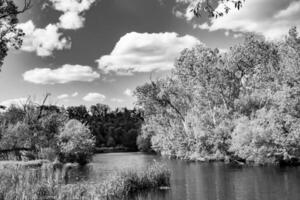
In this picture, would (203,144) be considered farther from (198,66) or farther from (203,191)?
(203,191)

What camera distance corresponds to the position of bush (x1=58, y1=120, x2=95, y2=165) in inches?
1853

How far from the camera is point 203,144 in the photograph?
51.9 meters

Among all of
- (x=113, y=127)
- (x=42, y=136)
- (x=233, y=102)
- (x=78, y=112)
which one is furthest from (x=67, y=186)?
(x=78, y=112)

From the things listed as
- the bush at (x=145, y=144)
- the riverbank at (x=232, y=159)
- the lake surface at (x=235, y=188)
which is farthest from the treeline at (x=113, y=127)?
the lake surface at (x=235, y=188)

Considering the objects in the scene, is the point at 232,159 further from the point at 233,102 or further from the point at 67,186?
the point at 67,186

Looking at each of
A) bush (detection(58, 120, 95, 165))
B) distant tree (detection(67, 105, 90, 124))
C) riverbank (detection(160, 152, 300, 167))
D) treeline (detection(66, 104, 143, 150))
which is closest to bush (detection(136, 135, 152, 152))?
treeline (detection(66, 104, 143, 150))

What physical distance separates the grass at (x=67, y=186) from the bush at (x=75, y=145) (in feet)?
77.6

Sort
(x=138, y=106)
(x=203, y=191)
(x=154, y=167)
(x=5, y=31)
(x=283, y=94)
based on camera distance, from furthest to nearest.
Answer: (x=138, y=106) < (x=283, y=94) < (x=154, y=167) < (x=203, y=191) < (x=5, y=31)

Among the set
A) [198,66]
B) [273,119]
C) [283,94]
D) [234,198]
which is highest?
[198,66]

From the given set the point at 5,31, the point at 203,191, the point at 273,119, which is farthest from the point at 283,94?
the point at 5,31

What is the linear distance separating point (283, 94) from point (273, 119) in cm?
286

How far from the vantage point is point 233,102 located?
177 ft

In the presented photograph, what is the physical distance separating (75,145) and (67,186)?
2762 cm

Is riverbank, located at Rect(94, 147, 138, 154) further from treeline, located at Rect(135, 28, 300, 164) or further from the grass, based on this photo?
the grass
